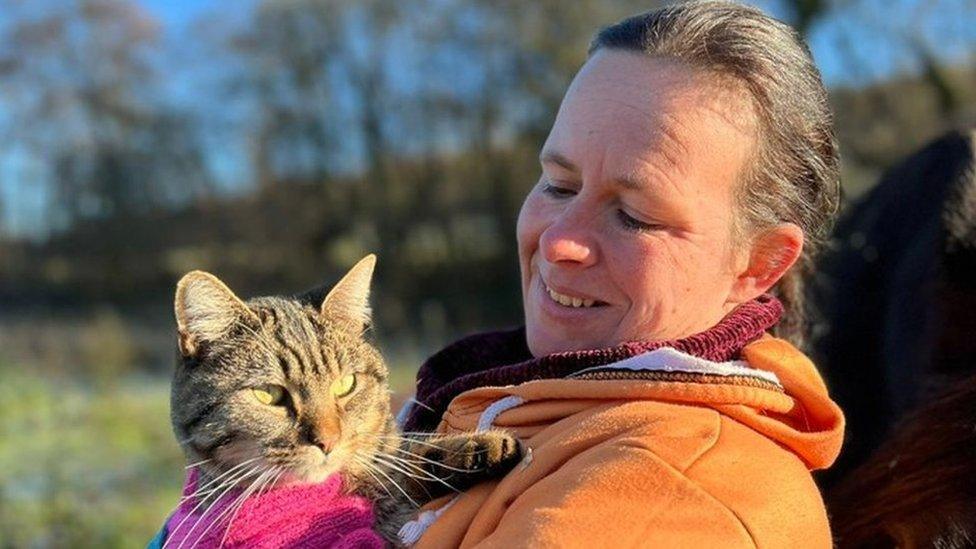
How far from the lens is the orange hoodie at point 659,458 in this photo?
3.85 feet

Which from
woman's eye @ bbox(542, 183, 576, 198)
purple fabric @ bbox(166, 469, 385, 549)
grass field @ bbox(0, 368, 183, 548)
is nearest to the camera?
purple fabric @ bbox(166, 469, 385, 549)

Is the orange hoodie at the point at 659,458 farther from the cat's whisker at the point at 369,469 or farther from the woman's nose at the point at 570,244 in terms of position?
the woman's nose at the point at 570,244

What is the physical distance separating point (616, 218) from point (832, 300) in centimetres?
113

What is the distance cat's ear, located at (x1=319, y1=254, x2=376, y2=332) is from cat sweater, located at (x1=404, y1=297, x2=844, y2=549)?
0.93ft

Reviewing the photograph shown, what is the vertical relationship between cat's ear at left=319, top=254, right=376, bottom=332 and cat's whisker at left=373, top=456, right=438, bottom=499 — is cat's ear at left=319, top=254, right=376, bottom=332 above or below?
above

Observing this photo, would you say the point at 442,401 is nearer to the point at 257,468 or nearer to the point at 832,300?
the point at 257,468

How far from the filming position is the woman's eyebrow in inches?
63.3

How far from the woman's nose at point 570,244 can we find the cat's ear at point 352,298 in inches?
14.2

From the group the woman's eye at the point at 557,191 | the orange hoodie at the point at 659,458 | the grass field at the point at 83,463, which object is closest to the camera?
the orange hoodie at the point at 659,458

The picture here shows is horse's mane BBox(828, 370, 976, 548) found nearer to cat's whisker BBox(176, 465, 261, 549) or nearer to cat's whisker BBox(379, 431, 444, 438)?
cat's whisker BBox(379, 431, 444, 438)

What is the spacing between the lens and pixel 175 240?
13.0 meters

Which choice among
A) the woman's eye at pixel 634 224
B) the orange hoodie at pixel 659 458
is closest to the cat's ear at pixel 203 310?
the orange hoodie at pixel 659 458

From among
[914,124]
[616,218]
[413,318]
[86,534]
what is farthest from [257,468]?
[413,318]

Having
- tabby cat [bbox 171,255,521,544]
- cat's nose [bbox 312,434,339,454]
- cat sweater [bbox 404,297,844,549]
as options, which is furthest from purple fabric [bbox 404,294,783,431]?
cat's nose [bbox 312,434,339,454]
